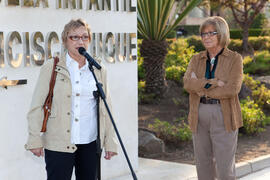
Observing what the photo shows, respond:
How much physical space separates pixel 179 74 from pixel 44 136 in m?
8.41

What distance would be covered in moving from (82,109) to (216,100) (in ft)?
5.14

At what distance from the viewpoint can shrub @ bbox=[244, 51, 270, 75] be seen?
15.8m

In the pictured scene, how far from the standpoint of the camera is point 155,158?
754 centimetres

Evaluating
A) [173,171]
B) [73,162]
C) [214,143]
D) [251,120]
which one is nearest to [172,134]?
[173,171]

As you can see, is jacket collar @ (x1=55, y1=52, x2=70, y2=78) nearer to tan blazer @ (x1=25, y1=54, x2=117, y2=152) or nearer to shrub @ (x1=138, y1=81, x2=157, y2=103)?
tan blazer @ (x1=25, y1=54, x2=117, y2=152)

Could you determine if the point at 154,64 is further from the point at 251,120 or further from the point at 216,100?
the point at 216,100

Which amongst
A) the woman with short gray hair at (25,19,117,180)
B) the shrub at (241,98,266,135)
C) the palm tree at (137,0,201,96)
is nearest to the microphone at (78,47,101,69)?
the woman with short gray hair at (25,19,117,180)

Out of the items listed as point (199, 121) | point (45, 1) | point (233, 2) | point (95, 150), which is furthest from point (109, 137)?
point (233, 2)

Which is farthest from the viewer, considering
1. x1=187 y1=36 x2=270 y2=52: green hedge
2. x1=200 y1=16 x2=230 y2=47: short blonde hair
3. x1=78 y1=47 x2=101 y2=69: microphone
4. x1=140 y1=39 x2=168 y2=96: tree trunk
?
x1=187 y1=36 x2=270 y2=52: green hedge

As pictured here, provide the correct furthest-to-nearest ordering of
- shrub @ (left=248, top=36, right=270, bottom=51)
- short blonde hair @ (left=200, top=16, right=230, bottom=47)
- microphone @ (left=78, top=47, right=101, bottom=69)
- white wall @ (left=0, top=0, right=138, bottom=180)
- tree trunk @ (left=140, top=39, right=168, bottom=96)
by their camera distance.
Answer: shrub @ (left=248, top=36, right=270, bottom=51)
tree trunk @ (left=140, top=39, right=168, bottom=96)
white wall @ (left=0, top=0, right=138, bottom=180)
short blonde hair @ (left=200, top=16, right=230, bottom=47)
microphone @ (left=78, top=47, right=101, bottom=69)

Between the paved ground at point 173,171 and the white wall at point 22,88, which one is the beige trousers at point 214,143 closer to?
the paved ground at point 173,171

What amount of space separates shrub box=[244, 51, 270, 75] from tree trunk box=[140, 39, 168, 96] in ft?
19.7

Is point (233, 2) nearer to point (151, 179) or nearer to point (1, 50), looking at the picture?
point (151, 179)

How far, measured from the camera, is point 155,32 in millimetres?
10422
